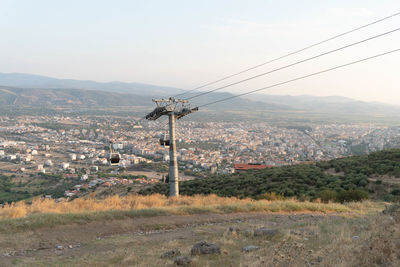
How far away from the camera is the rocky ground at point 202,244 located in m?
5.43

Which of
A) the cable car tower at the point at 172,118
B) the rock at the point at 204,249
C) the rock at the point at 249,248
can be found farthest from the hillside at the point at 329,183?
the rock at the point at 204,249

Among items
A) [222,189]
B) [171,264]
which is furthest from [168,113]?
[171,264]

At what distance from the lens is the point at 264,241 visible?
26.3ft

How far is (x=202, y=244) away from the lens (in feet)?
23.6

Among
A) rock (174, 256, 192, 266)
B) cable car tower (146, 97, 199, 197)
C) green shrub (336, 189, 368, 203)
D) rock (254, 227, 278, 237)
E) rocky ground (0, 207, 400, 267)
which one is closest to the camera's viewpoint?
rocky ground (0, 207, 400, 267)

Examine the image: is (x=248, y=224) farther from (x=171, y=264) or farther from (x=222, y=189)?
(x=222, y=189)

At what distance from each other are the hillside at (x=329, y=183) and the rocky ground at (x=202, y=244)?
818 centimetres

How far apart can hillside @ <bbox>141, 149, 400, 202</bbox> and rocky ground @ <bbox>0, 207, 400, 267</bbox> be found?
26.8 feet

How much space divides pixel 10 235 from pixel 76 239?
1753 millimetres

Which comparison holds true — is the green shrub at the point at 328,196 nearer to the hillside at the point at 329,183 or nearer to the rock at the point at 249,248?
the hillside at the point at 329,183

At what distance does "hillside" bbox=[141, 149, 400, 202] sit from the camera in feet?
57.5

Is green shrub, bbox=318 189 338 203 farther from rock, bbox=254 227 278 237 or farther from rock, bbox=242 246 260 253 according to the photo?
Result: rock, bbox=242 246 260 253

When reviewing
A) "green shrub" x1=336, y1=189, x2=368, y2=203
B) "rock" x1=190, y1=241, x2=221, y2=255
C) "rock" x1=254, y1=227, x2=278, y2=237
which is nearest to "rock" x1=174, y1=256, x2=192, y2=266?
"rock" x1=190, y1=241, x2=221, y2=255

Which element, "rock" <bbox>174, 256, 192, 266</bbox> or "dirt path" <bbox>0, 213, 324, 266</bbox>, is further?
"dirt path" <bbox>0, 213, 324, 266</bbox>
